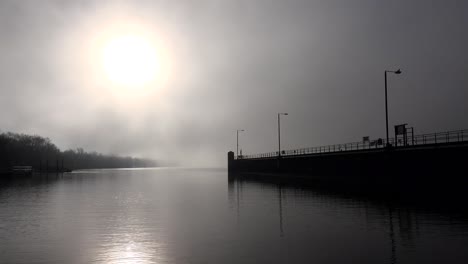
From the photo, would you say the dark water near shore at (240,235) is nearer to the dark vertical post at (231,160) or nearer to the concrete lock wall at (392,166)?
the concrete lock wall at (392,166)

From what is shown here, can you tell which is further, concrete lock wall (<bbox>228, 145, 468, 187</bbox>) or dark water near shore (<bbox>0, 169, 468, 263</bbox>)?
concrete lock wall (<bbox>228, 145, 468, 187</bbox>)

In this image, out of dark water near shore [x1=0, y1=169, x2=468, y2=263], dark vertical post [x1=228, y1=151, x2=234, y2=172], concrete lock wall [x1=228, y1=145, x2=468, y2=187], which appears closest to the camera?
dark water near shore [x1=0, y1=169, x2=468, y2=263]

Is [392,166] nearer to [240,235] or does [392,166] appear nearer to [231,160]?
A: [240,235]

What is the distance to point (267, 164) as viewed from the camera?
90000 mm

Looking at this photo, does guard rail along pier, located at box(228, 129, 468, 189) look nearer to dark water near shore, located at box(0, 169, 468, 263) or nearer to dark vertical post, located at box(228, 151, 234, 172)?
dark water near shore, located at box(0, 169, 468, 263)

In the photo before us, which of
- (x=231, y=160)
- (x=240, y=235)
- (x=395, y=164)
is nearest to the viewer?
(x=240, y=235)

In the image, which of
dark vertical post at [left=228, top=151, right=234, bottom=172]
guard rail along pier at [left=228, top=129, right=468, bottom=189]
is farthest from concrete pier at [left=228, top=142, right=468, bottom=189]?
dark vertical post at [left=228, top=151, right=234, bottom=172]

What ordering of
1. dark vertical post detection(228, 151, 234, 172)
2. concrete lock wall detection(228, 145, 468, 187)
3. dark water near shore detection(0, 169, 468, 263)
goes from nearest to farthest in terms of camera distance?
dark water near shore detection(0, 169, 468, 263) < concrete lock wall detection(228, 145, 468, 187) < dark vertical post detection(228, 151, 234, 172)

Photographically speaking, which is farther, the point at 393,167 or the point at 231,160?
the point at 231,160

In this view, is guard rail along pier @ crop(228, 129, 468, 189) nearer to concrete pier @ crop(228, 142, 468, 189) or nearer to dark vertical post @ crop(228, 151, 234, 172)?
concrete pier @ crop(228, 142, 468, 189)

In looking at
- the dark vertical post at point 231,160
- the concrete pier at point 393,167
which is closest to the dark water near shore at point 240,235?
the concrete pier at point 393,167

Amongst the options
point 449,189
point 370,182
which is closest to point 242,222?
point 449,189

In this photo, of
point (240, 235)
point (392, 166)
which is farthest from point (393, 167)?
point (240, 235)

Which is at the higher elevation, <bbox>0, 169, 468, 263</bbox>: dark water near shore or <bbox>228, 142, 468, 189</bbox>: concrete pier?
<bbox>228, 142, 468, 189</bbox>: concrete pier
